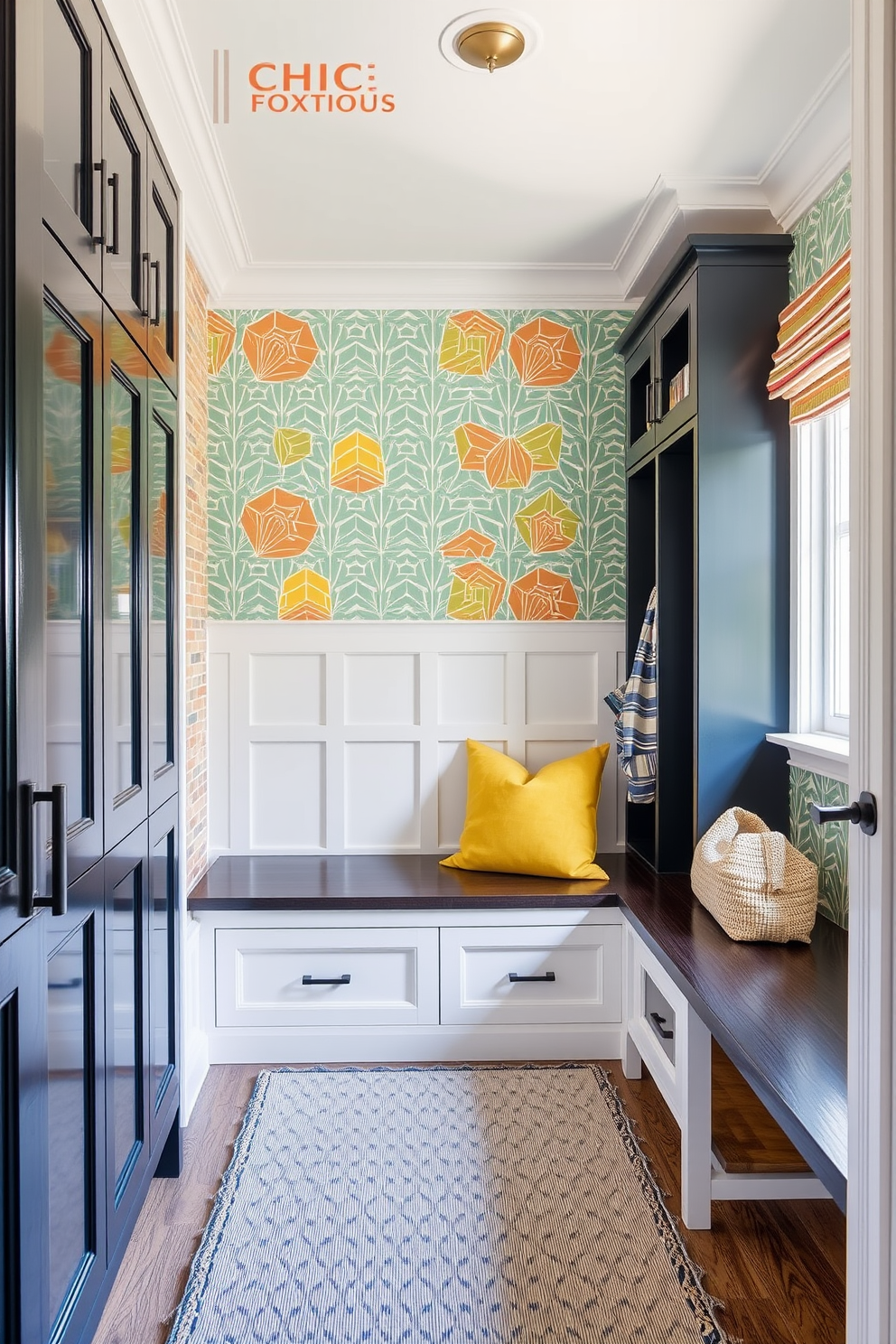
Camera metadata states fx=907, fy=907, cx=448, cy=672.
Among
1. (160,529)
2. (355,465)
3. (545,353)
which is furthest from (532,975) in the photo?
(545,353)

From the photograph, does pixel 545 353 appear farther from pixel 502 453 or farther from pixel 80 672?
pixel 80 672

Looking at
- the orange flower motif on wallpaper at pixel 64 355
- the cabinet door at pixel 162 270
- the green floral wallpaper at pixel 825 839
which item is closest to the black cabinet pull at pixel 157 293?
the cabinet door at pixel 162 270

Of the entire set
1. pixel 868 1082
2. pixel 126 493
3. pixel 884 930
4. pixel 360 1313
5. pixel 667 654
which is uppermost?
pixel 126 493

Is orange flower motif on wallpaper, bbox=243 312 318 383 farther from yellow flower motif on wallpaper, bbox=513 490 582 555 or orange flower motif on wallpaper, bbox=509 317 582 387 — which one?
yellow flower motif on wallpaper, bbox=513 490 582 555

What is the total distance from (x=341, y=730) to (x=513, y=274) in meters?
1.75

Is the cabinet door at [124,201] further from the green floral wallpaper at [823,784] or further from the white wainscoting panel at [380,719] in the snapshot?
the green floral wallpaper at [823,784]

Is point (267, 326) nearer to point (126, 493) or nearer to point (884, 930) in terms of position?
point (126, 493)

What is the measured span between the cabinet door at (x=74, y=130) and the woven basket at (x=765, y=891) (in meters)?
1.92

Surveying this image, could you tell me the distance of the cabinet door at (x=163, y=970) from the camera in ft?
6.66

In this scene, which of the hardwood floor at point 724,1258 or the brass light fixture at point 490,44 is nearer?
the hardwood floor at point 724,1258

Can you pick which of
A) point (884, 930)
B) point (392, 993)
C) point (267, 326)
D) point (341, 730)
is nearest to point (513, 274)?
point (267, 326)

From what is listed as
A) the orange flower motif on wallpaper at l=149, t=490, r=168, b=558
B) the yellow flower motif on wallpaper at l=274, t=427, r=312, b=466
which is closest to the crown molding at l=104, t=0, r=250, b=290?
the yellow flower motif on wallpaper at l=274, t=427, r=312, b=466

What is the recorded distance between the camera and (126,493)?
1.85 metres

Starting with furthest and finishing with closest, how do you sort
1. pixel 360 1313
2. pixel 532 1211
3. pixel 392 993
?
pixel 392 993 → pixel 532 1211 → pixel 360 1313
